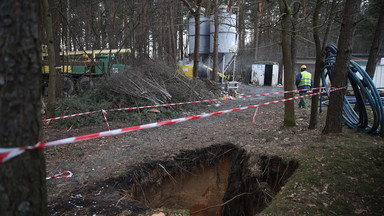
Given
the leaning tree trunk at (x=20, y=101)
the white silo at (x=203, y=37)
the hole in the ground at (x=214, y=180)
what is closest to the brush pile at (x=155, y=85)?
the hole in the ground at (x=214, y=180)

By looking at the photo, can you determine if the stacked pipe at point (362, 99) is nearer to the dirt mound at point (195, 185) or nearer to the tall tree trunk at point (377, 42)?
the tall tree trunk at point (377, 42)

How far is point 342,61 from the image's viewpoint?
496 centimetres

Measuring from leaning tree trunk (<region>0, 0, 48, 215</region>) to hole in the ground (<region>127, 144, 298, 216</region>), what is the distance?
289 cm

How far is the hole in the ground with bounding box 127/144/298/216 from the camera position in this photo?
15.3ft

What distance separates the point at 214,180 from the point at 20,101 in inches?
216

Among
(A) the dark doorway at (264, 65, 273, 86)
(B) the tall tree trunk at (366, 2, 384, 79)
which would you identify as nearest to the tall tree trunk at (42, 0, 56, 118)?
(B) the tall tree trunk at (366, 2, 384, 79)

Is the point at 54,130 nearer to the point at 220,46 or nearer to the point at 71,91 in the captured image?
the point at 71,91

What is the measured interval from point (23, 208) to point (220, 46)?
53.9ft

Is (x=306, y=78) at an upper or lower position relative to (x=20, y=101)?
upper

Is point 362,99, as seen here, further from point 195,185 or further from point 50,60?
point 50,60

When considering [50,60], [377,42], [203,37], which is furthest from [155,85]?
[203,37]

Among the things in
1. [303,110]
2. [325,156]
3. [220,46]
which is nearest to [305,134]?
[325,156]

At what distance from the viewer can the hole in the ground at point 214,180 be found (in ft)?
15.3

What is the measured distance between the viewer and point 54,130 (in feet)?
24.2
